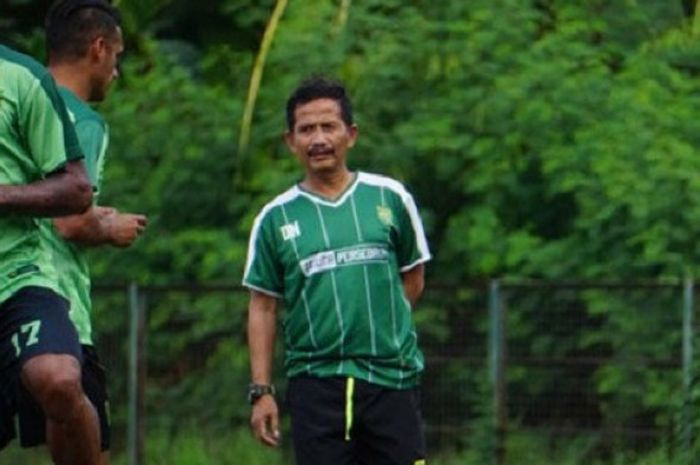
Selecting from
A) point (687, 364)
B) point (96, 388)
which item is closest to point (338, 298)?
point (96, 388)

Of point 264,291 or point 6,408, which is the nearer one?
point 6,408

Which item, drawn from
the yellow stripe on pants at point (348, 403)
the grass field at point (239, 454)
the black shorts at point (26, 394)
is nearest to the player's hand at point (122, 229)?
the black shorts at point (26, 394)

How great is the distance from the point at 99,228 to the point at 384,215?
1.08 meters

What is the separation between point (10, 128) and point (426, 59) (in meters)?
8.57

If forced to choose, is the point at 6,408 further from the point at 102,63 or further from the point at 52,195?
the point at 102,63

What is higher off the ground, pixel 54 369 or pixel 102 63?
pixel 102 63

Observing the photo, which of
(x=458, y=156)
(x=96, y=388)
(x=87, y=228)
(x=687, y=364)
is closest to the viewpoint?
(x=87, y=228)

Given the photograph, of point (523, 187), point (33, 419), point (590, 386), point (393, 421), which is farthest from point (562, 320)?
point (33, 419)

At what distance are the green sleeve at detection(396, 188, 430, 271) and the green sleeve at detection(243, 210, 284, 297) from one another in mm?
436

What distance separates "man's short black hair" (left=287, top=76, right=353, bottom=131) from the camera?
34.2ft

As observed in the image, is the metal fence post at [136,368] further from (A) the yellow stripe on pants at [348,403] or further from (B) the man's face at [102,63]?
(A) the yellow stripe on pants at [348,403]

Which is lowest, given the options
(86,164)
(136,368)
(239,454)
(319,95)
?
(239,454)

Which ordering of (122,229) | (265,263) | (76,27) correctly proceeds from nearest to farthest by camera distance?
(122,229)
(76,27)
(265,263)

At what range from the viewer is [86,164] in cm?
982
